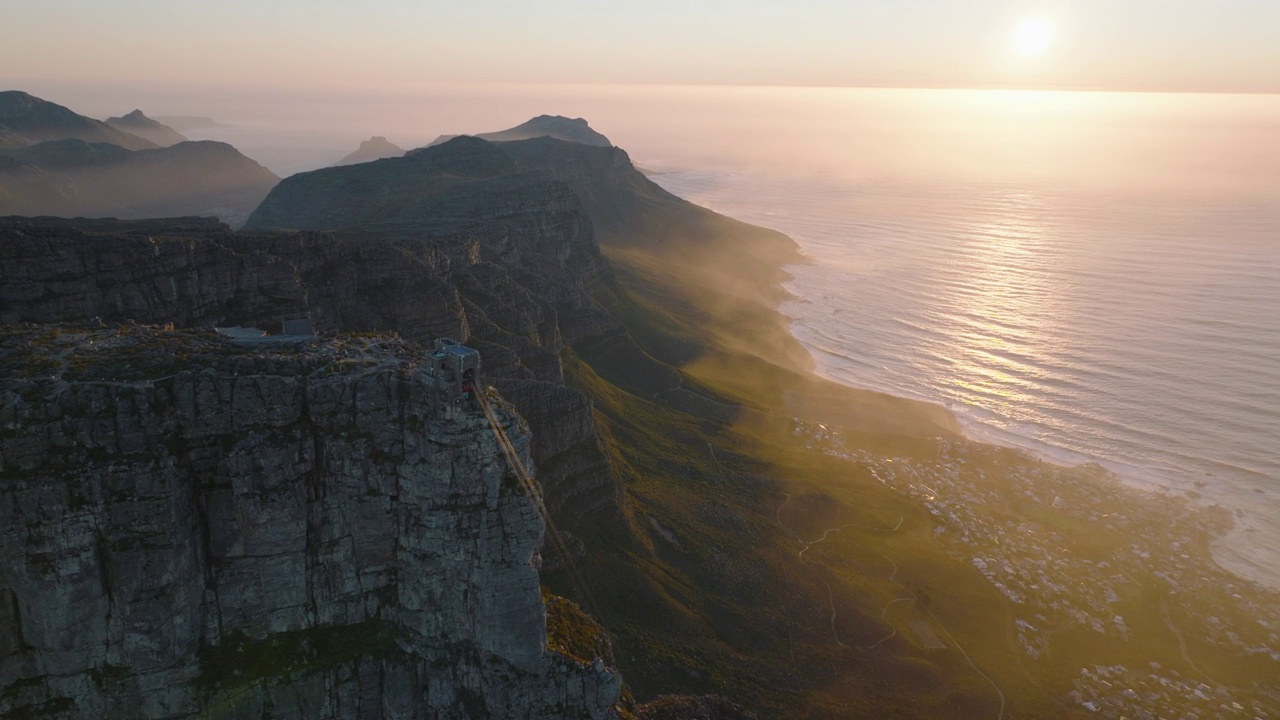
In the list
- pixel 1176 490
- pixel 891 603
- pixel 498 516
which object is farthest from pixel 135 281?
pixel 1176 490

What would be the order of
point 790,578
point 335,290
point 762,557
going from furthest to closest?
point 762,557 < point 790,578 < point 335,290

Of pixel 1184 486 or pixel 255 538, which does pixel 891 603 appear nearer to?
pixel 255 538

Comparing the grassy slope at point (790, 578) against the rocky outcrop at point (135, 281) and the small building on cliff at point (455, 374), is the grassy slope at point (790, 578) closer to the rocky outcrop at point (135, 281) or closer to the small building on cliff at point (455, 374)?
the small building on cliff at point (455, 374)

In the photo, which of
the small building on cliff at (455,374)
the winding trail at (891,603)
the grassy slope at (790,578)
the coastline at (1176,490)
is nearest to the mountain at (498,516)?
the winding trail at (891,603)

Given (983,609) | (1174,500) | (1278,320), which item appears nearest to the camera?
(983,609)

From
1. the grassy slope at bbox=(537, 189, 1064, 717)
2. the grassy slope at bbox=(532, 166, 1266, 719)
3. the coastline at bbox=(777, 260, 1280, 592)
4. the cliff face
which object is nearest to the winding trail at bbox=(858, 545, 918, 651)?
the grassy slope at bbox=(532, 166, 1266, 719)

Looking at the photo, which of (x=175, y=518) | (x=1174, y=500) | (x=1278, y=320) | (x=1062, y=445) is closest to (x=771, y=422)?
(x=1062, y=445)

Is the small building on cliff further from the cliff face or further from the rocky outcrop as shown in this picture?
the rocky outcrop

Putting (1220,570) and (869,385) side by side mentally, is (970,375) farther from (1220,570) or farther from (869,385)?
(1220,570)
